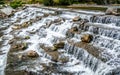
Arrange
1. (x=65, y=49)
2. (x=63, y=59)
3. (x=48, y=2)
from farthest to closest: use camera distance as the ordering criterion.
Result: (x=48, y=2)
(x=65, y=49)
(x=63, y=59)

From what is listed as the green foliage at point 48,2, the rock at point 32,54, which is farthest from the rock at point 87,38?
the green foliage at point 48,2

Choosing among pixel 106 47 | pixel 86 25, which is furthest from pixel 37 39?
pixel 106 47

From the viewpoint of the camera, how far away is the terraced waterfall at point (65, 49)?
16.1 m

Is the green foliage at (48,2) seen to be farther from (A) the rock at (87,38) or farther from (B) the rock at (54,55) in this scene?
(B) the rock at (54,55)

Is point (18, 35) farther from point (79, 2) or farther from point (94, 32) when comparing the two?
point (79, 2)

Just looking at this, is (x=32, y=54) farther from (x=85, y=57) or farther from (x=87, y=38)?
(x=85, y=57)

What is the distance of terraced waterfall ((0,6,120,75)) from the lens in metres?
16.1

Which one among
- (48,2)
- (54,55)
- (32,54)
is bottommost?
(48,2)

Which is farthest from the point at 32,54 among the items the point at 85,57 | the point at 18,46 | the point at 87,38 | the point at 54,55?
the point at 85,57

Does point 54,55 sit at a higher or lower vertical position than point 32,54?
higher

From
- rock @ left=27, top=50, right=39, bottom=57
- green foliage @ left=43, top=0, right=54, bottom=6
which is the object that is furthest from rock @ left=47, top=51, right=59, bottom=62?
green foliage @ left=43, top=0, right=54, bottom=6

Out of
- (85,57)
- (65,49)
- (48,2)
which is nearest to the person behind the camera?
(85,57)

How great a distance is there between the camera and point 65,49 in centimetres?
2009

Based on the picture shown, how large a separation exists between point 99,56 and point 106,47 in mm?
1926
